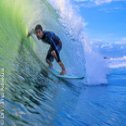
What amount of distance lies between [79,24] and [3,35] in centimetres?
335

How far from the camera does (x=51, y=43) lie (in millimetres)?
8992

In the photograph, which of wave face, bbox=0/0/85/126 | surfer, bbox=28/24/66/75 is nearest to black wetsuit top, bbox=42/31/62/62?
surfer, bbox=28/24/66/75

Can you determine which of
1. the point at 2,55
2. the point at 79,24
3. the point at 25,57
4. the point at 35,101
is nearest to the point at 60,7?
the point at 79,24

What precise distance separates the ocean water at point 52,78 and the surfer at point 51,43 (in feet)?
0.39

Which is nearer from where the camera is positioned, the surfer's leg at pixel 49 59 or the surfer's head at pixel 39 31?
the surfer's head at pixel 39 31

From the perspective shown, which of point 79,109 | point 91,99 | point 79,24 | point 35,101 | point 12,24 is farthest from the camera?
point 79,24

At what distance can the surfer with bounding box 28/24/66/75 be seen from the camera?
8820mm

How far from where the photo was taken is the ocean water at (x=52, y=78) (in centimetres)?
610

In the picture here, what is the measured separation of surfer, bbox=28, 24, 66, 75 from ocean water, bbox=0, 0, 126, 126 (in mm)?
120

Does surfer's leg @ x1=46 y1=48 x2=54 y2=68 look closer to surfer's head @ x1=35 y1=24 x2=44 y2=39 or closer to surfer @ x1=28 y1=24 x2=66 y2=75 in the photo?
surfer @ x1=28 y1=24 x2=66 y2=75

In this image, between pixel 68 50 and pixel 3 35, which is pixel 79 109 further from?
pixel 68 50

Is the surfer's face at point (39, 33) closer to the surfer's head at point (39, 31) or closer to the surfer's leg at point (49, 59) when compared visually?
the surfer's head at point (39, 31)

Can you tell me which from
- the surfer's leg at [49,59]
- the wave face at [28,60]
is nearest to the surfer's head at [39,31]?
the wave face at [28,60]

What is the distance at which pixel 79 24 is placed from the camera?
36.7 ft
